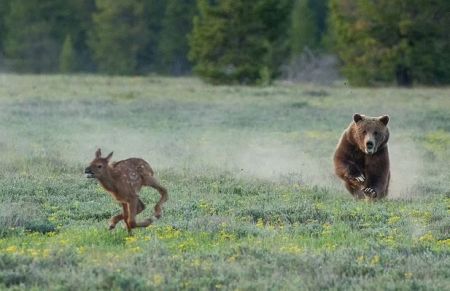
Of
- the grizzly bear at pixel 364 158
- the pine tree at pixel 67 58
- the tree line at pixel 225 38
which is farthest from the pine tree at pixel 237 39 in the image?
the grizzly bear at pixel 364 158

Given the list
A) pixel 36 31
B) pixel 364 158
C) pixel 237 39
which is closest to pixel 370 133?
pixel 364 158

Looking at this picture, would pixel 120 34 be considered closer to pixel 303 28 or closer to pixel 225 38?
pixel 303 28

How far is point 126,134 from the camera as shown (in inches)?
923

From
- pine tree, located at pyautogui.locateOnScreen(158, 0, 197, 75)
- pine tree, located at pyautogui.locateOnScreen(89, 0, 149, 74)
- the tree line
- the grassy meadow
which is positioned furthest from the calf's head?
pine tree, located at pyautogui.locateOnScreen(158, 0, 197, 75)

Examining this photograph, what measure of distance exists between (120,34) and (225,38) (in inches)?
639

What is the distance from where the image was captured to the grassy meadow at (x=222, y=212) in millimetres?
8539

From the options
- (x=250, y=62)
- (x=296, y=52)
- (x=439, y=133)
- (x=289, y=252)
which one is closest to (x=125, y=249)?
(x=289, y=252)

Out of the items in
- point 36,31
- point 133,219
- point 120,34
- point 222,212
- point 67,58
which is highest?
point 36,31

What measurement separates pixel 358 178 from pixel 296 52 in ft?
180

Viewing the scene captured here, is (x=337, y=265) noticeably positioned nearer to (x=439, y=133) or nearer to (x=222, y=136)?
(x=222, y=136)

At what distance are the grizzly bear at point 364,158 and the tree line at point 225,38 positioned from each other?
37.7 m

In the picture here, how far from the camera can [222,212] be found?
39.7 ft

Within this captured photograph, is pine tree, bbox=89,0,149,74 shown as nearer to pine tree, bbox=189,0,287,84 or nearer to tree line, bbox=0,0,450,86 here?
tree line, bbox=0,0,450,86

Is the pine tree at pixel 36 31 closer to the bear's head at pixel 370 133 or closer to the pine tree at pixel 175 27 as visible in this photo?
the pine tree at pixel 175 27
